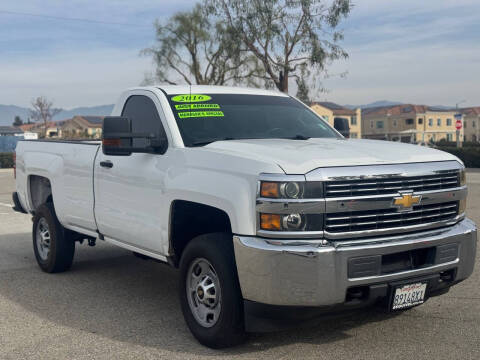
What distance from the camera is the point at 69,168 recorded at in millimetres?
6582

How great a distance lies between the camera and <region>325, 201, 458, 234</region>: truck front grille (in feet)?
13.3

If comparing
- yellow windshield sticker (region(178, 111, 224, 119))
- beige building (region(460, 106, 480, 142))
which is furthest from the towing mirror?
beige building (region(460, 106, 480, 142))

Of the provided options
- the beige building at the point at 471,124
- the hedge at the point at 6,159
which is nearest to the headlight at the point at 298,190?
the hedge at the point at 6,159

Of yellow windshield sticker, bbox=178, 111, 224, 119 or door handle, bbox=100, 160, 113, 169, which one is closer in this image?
yellow windshield sticker, bbox=178, 111, 224, 119

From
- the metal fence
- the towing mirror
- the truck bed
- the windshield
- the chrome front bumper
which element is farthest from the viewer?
the metal fence

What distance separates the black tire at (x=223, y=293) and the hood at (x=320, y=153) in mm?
661

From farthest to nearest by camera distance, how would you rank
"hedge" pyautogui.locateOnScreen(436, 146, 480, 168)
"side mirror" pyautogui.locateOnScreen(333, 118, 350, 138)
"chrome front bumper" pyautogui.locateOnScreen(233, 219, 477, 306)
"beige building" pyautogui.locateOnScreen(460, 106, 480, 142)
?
"beige building" pyautogui.locateOnScreen(460, 106, 480, 142) → "hedge" pyautogui.locateOnScreen(436, 146, 480, 168) → "side mirror" pyautogui.locateOnScreen(333, 118, 350, 138) → "chrome front bumper" pyautogui.locateOnScreen(233, 219, 477, 306)

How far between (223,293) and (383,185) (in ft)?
4.29

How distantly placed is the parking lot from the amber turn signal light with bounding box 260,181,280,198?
100 cm

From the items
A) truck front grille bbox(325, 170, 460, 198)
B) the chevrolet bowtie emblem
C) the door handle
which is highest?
the door handle

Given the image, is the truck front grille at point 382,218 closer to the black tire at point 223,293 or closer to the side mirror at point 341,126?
the black tire at point 223,293

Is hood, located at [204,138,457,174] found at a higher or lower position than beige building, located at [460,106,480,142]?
higher

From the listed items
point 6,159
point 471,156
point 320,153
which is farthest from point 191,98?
point 6,159

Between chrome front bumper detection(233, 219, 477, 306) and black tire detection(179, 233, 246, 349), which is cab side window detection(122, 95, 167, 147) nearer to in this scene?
black tire detection(179, 233, 246, 349)
